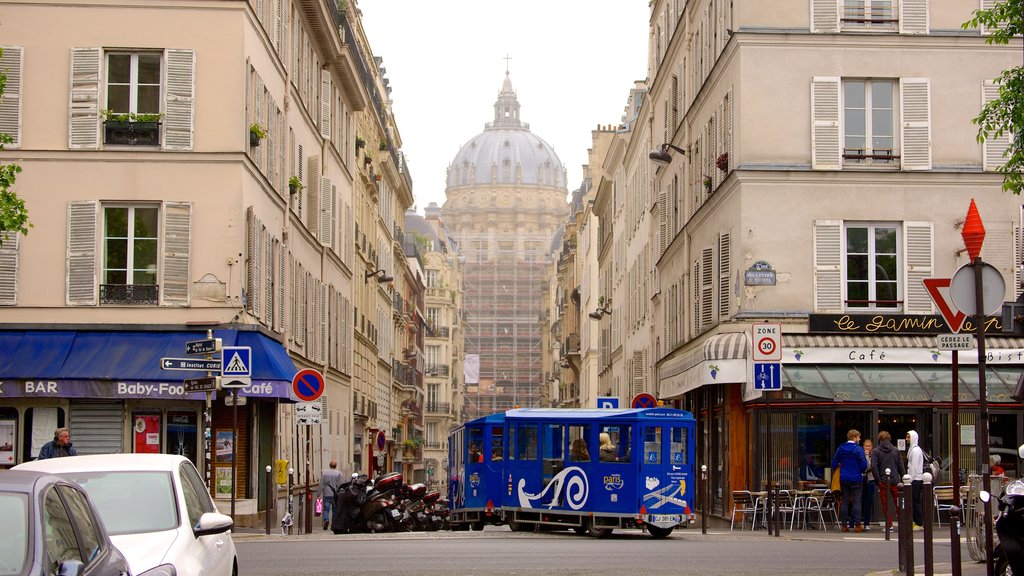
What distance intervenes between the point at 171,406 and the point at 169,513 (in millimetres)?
18521

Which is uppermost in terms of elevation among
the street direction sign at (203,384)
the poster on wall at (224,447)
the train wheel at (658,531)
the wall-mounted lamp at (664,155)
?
the wall-mounted lamp at (664,155)

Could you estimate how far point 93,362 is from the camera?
28453 mm

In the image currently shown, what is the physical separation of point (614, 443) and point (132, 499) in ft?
52.0

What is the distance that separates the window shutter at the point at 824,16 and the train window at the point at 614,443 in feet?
31.9

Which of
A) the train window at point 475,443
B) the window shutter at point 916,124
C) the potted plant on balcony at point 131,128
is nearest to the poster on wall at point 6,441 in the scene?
the potted plant on balcony at point 131,128

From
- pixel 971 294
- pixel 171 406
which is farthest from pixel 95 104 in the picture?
pixel 971 294

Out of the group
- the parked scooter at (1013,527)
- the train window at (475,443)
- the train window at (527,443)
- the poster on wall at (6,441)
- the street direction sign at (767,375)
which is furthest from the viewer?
the train window at (475,443)

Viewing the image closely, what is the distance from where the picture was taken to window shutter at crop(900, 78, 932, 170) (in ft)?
102

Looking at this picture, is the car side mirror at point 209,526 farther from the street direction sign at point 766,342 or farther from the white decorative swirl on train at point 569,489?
the white decorative swirl on train at point 569,489

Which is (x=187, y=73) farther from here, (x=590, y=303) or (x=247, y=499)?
(x=590, y=303)

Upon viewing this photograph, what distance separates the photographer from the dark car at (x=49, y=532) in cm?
736

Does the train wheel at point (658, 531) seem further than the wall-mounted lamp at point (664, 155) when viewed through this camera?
No

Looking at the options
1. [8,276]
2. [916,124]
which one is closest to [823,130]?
[916,124]

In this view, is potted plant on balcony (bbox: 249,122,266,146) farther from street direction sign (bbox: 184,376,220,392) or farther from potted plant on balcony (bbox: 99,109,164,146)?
street direction sign (bbox: 184,376,220,392)
